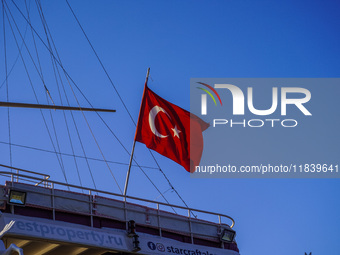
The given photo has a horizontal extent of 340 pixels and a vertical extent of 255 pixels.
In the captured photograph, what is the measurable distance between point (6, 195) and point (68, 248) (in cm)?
322

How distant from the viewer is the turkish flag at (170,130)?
2848 centimetres

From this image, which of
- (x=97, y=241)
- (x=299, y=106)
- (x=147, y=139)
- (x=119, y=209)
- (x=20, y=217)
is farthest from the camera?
(x=299, y=106)

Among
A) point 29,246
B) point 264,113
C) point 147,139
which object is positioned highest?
point 264,113

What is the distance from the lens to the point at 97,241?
21.1 meters

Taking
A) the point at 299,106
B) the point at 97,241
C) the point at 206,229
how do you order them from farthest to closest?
the point at 299,106, the point at 206,229, the point at 97,241

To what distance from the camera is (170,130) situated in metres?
29.1

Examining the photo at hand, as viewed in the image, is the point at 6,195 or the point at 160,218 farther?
the point at 160,218

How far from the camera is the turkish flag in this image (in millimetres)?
28484

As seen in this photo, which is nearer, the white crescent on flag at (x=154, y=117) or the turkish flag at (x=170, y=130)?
the turkish flag at (x=170, y=130)

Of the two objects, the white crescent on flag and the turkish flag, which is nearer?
the turkish flag

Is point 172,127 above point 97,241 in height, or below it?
above

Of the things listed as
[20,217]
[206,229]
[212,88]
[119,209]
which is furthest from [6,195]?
[212,88]

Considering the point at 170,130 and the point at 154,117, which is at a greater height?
the point at 154,117

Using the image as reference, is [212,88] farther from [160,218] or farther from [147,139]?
[160,218]
